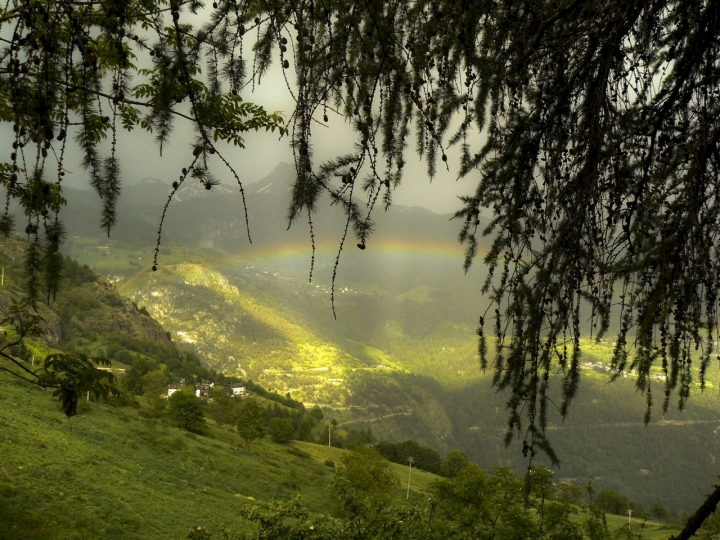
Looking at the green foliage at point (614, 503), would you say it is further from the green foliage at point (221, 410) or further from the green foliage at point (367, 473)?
the green foliage at point (221, 410)

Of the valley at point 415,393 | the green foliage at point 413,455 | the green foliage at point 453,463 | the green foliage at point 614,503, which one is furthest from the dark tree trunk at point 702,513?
the valley at point 415,393

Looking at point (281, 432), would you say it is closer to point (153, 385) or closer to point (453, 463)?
point (153, 385)

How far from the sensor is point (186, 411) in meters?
37.9

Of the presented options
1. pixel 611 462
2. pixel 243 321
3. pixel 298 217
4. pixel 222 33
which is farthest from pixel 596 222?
pixel 243 321

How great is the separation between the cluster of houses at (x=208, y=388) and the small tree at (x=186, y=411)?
2784 centimetres

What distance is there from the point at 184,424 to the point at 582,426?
132 m

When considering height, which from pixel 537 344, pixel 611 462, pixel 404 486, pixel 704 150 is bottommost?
pixel 611 462

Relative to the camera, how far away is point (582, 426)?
135 meters

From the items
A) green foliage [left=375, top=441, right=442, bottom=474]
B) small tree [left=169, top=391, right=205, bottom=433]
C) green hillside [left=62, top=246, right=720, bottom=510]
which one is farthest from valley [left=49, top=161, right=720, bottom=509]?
small tree [left=169, top=391, right=205, bottom=433]

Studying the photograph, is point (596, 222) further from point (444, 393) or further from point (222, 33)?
point (444, 393)

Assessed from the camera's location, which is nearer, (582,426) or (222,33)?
(222,33)

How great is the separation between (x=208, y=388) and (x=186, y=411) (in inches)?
1442

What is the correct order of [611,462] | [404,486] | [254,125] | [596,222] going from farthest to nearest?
[611,462] → [404,486] → [254,125] → [596,222]

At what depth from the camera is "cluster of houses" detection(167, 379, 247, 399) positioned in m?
67.2
